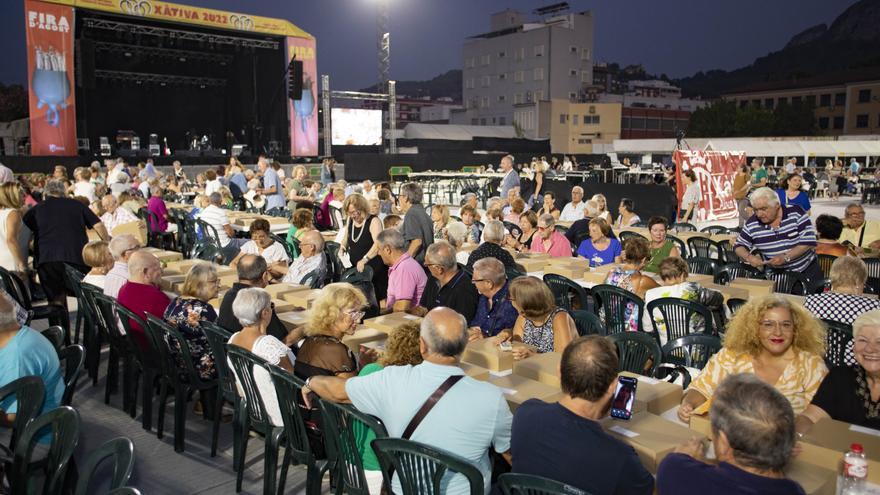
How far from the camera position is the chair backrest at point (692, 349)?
379cm

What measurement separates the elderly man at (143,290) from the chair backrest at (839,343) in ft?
13.3

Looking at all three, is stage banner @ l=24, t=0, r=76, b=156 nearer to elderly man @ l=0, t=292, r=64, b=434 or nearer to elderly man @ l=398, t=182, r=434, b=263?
elderly man @ l=398, t=182, r=434, b=263

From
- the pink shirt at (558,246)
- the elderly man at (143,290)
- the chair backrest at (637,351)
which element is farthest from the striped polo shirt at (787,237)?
the elderly man at (143,290)

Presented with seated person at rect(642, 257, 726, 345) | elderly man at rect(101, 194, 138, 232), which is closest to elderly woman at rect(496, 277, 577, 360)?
seated person at rect(642, 257, 726, 345)

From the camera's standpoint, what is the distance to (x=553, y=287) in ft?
18.6

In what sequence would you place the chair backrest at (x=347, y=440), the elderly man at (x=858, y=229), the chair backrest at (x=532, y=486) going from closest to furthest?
the chair backrest at (x=532, y=486) < the chair backrest at (x=347, y=440) < the elderly man at (x=858, y=229)

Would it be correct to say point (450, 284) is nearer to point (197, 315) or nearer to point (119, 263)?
point (197, 315)

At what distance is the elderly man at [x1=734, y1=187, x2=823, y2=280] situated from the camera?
19.7ft

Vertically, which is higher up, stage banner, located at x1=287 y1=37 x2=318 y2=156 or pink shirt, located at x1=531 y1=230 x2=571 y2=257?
stage banner, located at x1=287 y1=37 x2=318 y2=156

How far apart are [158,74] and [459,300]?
83.6ft

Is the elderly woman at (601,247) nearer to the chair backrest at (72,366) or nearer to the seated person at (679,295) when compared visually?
the seated person at (679,295)

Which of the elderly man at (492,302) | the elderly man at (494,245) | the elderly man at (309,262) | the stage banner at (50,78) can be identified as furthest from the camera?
the stage banner at (50,78)

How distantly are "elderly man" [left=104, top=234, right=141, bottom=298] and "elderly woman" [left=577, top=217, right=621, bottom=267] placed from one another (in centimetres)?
410

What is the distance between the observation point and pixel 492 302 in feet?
14.8
